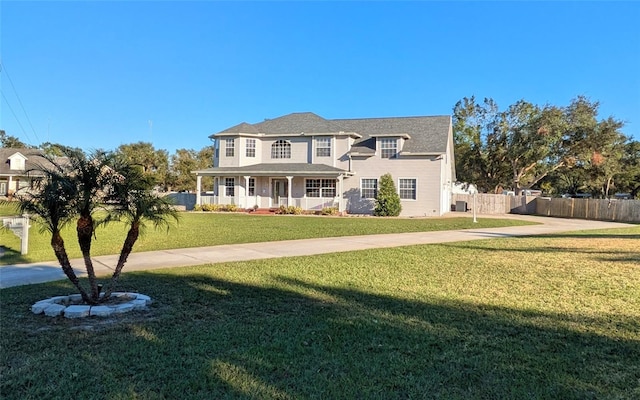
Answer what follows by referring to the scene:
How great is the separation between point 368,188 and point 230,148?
10.8 meters

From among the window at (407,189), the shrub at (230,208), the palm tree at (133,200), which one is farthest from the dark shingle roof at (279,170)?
the palm tree at (133,200)

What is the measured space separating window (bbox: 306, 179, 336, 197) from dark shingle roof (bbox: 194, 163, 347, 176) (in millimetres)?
1099

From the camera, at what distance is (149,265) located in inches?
347

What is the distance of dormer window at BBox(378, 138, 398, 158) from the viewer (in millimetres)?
28984

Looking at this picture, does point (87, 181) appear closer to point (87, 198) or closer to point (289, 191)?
point (87, 198)

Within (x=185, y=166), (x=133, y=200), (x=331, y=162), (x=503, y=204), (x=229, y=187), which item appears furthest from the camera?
(x=185, y=166)

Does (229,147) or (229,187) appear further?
(229,147)

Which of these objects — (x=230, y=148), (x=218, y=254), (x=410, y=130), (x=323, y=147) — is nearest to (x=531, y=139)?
(x=410, y=130)

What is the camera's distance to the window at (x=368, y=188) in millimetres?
29641

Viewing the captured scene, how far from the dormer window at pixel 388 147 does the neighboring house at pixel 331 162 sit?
0.07 metres

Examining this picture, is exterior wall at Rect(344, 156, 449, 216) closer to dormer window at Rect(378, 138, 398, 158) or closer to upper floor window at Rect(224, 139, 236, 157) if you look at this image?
dormer window at Rect(378, 138, 398, 158)

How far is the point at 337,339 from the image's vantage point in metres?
4.46

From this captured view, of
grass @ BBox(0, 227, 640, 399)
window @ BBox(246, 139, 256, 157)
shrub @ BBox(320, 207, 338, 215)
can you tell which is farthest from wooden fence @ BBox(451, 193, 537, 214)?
grass @ BBox(0, 227, 640, 399)

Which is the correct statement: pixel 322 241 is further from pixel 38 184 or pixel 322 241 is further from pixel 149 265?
pixel 38 184
